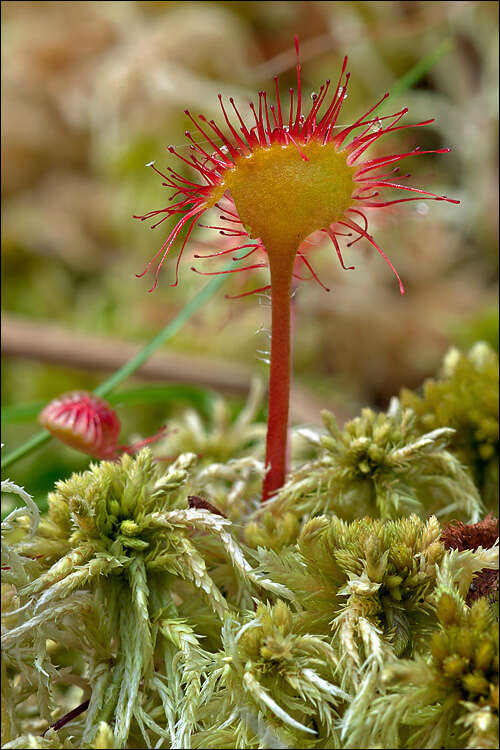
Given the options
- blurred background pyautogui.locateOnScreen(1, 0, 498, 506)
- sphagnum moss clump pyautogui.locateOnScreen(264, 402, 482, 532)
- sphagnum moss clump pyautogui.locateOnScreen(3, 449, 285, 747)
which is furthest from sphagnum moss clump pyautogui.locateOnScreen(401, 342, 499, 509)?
blurred background pyautogui.locateOnScreen(1, 0, 498, 506)

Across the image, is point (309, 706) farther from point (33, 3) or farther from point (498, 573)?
point (33, 3)

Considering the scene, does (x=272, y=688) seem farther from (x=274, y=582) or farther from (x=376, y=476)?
(x=376, y=476)

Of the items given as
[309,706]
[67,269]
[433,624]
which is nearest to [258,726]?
[309,706]

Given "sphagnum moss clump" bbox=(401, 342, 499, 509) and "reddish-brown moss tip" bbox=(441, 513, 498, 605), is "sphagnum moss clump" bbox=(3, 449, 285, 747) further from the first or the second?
"sphagnum moss clump" bbox=(401, 342, 499, 509)

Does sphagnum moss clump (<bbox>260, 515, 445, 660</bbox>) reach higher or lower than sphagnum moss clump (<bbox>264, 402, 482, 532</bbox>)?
lower

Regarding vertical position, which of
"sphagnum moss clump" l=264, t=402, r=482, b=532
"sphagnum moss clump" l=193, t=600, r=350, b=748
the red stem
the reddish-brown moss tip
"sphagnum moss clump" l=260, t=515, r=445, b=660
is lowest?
"sphagnum moss clump" l=193, t=600, r=350, b=748

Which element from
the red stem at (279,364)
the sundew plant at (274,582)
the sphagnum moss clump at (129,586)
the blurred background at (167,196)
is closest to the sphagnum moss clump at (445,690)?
the sundew plant at (274,582)

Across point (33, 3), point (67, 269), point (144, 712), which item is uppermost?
point (33, 3)

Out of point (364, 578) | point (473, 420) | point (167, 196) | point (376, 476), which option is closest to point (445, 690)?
point (364, 578)
